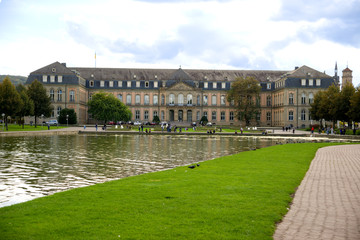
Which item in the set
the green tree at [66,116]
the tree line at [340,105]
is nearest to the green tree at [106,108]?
the green tree at [66,116]

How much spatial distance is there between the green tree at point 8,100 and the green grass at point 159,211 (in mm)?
55842

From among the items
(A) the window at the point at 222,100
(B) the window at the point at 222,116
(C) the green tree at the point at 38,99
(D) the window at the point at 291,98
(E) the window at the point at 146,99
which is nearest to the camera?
(C) the green tree at the point at 38,99

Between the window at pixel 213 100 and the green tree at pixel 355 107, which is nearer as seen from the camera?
the green tree at pixel 355 107

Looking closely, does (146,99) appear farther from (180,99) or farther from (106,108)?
(106,108)

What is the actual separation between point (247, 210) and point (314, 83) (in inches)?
3564

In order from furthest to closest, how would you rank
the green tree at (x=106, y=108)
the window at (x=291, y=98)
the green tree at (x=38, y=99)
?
the window at (x=291, y=98) < the green tree at (x=106, y=108) < the green tree at (x=38, y=99)

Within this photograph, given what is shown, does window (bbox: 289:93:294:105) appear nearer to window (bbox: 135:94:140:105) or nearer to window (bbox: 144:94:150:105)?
window (bbox: 144:94:150:105)

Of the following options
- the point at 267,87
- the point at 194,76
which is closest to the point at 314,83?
the point at 267,87

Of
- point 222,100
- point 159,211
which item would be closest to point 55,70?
point 222,100

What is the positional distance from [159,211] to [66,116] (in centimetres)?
8174

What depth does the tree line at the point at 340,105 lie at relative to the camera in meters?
55.2

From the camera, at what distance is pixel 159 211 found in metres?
8.52

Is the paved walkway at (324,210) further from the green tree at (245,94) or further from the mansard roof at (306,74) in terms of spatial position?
the mansard roof at (306,74)

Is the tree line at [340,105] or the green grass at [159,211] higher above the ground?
the tree line at [340,105]
